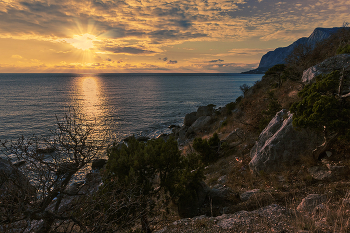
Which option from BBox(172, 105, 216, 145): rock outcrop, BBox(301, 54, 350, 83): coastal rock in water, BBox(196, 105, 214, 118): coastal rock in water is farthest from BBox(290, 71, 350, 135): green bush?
BBox(196, 105, 214, 118): coastal rock in water

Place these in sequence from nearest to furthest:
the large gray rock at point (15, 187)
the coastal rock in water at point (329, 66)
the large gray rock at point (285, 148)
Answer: the large gray rock at point (15, 187)
the large gray rock at point (285, 148)
the coastal rock in water at point (329, 66)

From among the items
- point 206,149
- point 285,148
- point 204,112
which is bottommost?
point 206,149

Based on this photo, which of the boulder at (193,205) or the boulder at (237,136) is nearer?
the boulder at (193,205)

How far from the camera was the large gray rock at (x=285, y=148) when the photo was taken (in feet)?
37.3

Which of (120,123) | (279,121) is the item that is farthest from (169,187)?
(120,123)

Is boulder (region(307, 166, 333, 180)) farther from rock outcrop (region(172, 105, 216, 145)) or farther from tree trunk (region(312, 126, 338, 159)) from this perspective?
rock outcrop (region(172, 105, 216, 145))

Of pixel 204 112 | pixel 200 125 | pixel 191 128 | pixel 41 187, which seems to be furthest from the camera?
pixel 204 112

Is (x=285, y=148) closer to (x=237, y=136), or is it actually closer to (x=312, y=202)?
(x=312, y=202)

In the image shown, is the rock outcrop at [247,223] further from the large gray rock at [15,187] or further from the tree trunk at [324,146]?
the large gray rock at [15,187]

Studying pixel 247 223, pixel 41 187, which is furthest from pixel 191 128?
pixel 41 187

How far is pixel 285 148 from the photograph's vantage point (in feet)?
38.8

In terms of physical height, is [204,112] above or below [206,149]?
above

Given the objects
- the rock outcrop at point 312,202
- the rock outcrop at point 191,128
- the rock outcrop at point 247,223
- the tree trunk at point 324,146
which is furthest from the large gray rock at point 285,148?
the rock outcrop at point 191,128

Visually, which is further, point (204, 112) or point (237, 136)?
point (204, 112)
